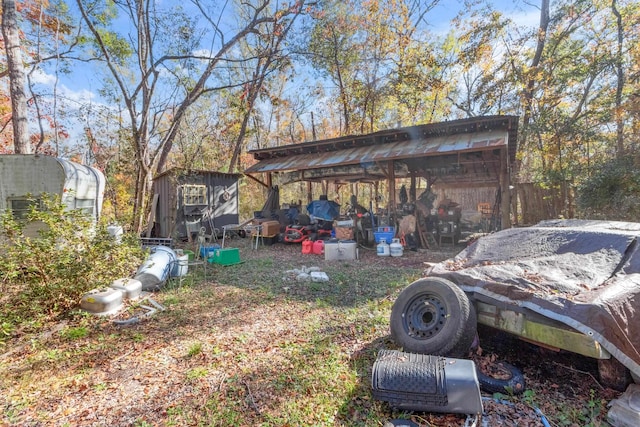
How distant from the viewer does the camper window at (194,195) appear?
34.2 feet

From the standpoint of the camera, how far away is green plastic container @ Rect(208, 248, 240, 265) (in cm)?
678

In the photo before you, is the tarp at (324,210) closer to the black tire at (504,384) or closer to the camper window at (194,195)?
the camper window at (194,195)

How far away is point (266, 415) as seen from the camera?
2.13 metres

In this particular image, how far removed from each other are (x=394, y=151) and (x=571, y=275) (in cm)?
612

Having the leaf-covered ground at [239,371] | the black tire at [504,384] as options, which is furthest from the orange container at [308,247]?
the black tire at [504,384]

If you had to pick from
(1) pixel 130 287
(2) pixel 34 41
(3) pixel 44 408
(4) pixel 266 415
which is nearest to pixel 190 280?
(1) pixel 130 287

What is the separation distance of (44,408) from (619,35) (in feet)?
57.2

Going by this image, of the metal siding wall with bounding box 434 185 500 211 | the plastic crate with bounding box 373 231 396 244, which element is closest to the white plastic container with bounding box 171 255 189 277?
the plastic crate with bounding box 373 231 396 244

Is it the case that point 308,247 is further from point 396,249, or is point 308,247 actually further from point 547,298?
point 547,298

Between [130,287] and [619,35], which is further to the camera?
[619,35]

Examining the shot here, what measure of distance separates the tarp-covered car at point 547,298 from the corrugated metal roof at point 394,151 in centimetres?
399

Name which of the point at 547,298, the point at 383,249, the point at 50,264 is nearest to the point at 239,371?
the point at 547,298

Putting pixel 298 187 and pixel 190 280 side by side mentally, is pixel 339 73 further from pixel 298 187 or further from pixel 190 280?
pixel 190 280

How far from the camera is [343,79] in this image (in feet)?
53.9
